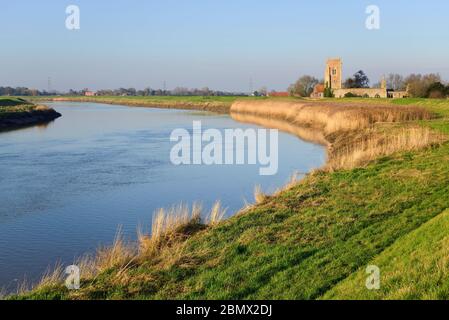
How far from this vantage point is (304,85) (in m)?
93.9

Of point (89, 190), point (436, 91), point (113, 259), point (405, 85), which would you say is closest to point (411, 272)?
point (113, 259)

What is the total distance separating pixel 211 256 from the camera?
23.1 feet

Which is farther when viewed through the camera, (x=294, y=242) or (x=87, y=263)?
(x=87, y=263)

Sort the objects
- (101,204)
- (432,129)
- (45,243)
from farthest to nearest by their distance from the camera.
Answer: (432,129)
(101,204)
(45,243)

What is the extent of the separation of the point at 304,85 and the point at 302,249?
89408 mm

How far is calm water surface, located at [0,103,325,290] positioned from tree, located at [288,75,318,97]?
226 ft

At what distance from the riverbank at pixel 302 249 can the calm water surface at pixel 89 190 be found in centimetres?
125

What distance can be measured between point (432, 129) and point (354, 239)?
1371 cm

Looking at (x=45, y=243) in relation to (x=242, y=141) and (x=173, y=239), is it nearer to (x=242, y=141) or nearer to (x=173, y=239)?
(x=173, y=239)

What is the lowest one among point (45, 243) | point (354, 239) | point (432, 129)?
point (45, 243)

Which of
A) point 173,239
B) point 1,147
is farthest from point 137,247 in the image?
point 1,147

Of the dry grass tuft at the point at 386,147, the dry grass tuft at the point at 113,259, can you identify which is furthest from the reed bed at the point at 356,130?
the dry grass tuft at the point at 113,259

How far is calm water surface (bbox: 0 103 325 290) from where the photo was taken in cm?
912

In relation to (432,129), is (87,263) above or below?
below
